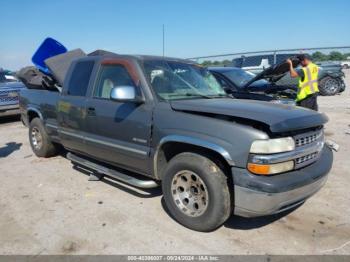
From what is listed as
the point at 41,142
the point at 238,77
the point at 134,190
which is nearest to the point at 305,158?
the point at 134,190

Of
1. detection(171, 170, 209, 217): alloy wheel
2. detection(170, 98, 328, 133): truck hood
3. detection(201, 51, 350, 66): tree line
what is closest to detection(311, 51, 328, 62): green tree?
detection(201, 51, 350, 66): tree line

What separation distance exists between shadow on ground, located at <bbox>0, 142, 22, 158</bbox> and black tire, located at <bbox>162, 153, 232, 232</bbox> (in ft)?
16.1

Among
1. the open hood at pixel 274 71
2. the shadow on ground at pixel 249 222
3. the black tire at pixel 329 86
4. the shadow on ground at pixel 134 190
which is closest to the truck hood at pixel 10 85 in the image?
the shadow on ground at pixel 134 190

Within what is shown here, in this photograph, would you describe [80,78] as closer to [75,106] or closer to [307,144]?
[75,106]

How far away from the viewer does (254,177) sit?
3.06 metres

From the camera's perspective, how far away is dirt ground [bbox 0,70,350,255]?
331 centimetres

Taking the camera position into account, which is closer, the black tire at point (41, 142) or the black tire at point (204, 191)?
the black tire at point (204, 191)

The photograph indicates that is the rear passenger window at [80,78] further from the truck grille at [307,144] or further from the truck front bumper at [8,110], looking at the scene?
the truck front bumper at [8,110]

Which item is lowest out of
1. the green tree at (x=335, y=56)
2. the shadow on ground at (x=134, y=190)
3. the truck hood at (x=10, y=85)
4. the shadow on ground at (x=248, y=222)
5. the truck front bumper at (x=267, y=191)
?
the shadow on ground at (x=134, y=190)

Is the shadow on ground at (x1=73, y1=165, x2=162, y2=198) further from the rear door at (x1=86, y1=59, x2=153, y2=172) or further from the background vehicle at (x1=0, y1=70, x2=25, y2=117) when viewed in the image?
the background vehicle at (x1=0, y1=70, x2=25, y2=117)

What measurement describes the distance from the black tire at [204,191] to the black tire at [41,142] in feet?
11.5

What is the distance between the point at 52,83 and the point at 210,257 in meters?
5.02

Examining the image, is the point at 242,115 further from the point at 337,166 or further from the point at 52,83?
the point at 52,83

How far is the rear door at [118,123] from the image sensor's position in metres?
3.98
